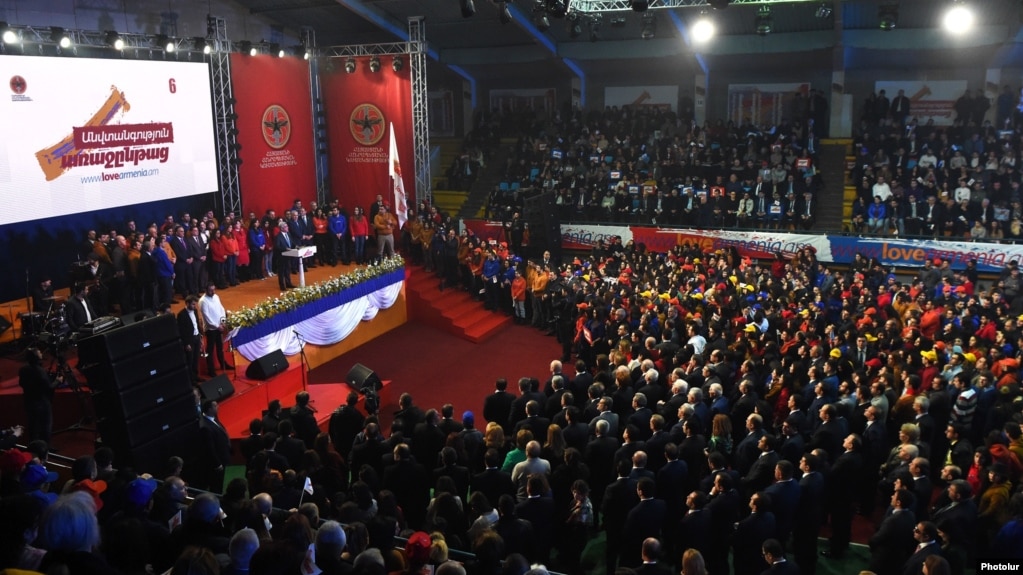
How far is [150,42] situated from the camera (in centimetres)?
1541

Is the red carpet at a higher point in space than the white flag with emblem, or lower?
lower

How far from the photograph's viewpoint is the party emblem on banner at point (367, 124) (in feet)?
63.2

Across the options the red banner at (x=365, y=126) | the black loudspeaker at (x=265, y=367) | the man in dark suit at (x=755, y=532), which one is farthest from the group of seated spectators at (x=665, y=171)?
the man in dark suit at (x=755, y=532)

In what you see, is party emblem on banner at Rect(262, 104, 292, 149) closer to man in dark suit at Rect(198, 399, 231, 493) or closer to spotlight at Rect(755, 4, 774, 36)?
spotlight at Rect(755, 4, 774, 36)

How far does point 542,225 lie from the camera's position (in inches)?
713

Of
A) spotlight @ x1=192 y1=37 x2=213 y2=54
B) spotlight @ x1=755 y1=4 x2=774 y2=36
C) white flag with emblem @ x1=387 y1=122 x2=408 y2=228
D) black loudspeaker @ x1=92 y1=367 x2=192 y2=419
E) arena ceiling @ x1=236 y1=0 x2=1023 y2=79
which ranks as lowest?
black loudspeaker @ x1=92 y1=367 x2=192 y2=419

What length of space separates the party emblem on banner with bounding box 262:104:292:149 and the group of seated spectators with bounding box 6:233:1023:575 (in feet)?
31.9

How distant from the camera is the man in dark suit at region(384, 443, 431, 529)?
677 cm

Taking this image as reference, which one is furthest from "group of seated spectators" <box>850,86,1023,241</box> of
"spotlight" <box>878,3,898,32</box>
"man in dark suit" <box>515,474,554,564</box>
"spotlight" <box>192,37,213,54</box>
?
"spotlight" <box>192,37,213,54</box>

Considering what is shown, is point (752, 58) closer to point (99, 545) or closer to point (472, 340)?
point (472, 340)

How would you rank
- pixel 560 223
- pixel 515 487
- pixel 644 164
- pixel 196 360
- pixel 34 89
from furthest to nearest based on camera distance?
pixel 644 164 < pixel 560 223 < pixel 34 89 < pixel 196 360 < pixel 515 487

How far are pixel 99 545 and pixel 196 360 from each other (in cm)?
715

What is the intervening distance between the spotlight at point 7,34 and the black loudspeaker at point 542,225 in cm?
1010

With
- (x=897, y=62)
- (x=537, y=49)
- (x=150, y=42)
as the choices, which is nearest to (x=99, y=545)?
(x=150, y=42)
